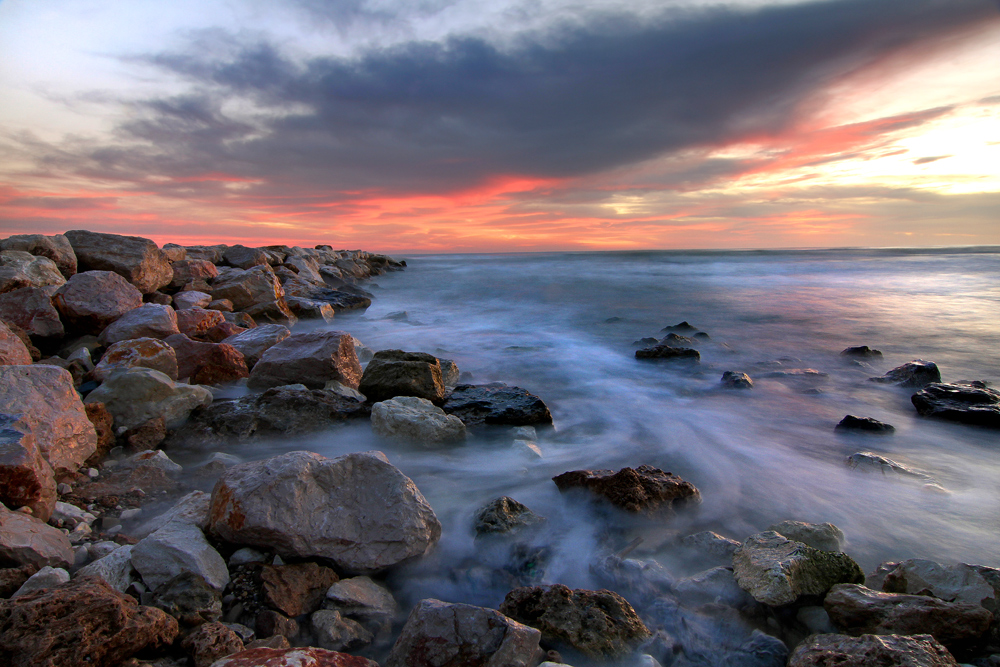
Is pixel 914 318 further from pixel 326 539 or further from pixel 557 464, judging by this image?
pixel 326 539

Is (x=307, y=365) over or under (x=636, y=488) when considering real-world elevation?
over

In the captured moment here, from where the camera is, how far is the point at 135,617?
5.49 ft

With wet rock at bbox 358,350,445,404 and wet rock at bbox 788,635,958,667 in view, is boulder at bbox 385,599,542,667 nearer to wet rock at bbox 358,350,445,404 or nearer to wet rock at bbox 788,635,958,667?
wet rock at bbox 788,635,958,667

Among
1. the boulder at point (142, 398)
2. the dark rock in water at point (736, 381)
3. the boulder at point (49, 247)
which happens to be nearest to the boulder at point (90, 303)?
the boulder at point (49, 247)

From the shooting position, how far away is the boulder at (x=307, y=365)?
4.68m

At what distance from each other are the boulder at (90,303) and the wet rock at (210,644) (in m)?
4.90

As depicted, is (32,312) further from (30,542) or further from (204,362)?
(30,542)

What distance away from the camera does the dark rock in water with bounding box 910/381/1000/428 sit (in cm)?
446

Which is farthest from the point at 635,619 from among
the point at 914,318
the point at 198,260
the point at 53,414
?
the point at 914,318

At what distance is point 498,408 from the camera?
435 cm

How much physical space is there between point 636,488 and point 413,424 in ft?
5.68

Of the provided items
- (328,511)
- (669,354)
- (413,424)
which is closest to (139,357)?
(413,424)

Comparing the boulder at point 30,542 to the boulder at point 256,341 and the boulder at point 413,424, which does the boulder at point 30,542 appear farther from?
the boulder at point 256,341

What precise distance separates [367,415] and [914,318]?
39.6 feet
